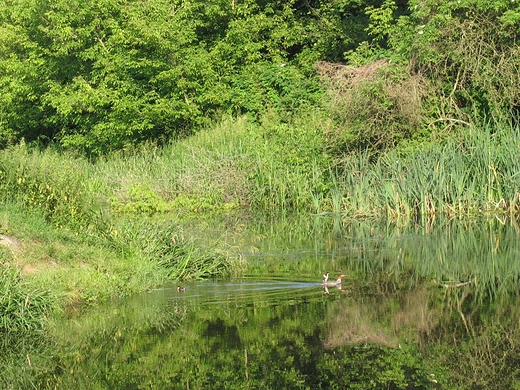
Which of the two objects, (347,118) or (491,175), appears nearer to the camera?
(491,175)

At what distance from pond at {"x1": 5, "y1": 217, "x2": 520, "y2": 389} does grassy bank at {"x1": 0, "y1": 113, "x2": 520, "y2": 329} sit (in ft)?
2.00

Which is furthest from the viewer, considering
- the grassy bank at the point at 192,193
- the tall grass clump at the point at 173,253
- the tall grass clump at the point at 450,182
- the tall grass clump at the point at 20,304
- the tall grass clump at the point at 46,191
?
the tall grass clump at the point at 450,182

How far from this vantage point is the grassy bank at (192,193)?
13.5 m

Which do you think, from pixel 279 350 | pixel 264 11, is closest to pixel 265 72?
pixel 264 11

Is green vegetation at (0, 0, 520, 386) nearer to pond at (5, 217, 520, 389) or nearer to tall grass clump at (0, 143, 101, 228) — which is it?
tall grass clump at (0, 143, 101, 228)

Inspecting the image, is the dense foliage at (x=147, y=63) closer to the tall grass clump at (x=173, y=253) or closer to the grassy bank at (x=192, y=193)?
the grassy bank at (x=192, y=193)

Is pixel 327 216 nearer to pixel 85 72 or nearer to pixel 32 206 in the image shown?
pixel 32 206

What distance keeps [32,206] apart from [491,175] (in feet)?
32.4

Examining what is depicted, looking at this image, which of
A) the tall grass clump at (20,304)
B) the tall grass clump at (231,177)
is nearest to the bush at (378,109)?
the tall grass clump at (231,177)

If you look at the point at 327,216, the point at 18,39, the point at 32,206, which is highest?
the point at 18,39

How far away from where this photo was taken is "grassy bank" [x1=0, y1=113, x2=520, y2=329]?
1352 cm

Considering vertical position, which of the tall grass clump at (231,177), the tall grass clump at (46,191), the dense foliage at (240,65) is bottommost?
the tall grass clump at (231,177)

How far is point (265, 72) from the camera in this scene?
3166 centimetres

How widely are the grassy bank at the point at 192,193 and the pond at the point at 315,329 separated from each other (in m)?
0.61
